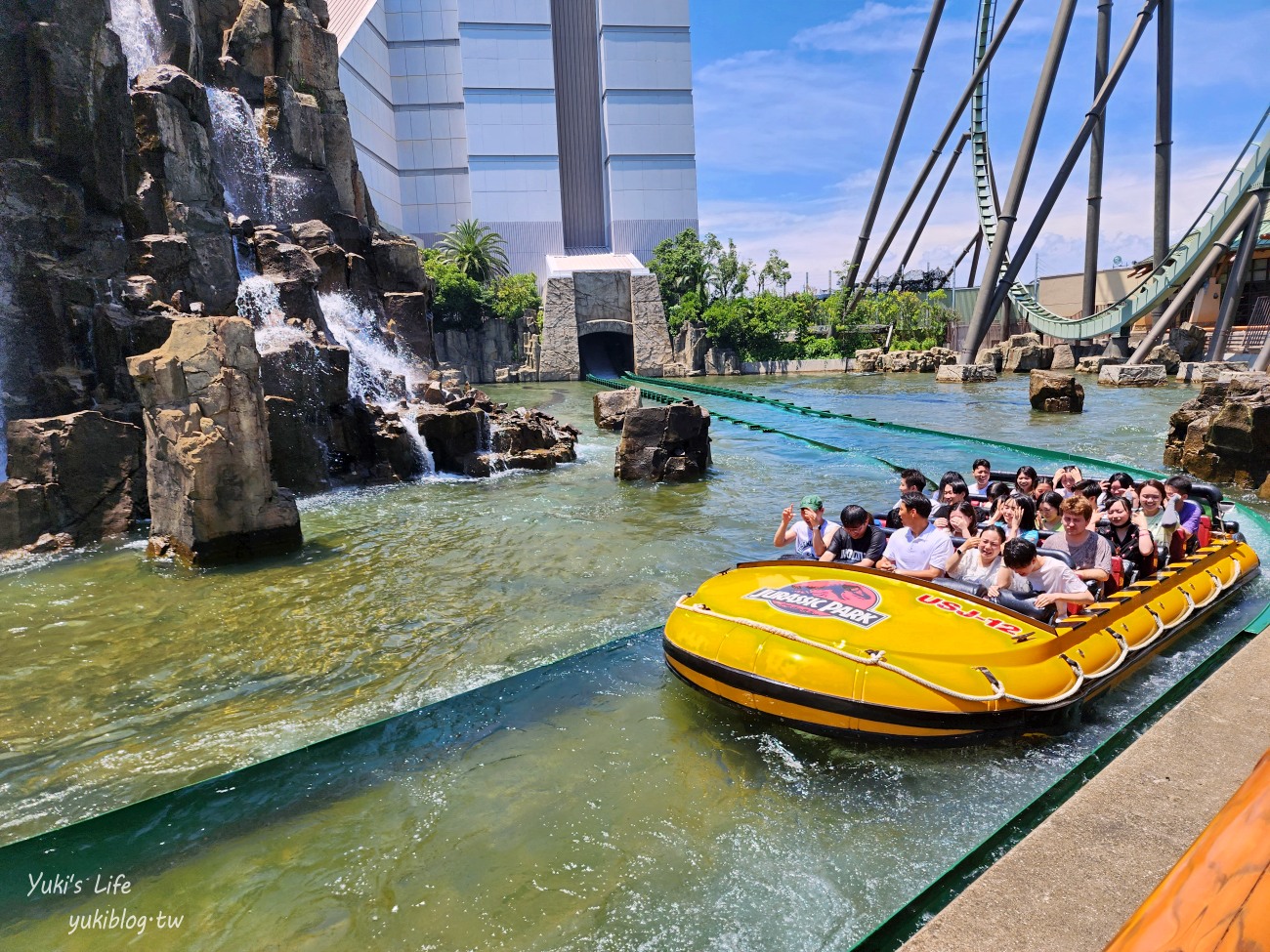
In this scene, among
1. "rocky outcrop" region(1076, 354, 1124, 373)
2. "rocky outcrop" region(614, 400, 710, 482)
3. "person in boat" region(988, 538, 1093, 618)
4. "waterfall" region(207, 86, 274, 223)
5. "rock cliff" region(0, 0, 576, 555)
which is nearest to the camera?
"person in boat" region(988, 538, 1093, 618)

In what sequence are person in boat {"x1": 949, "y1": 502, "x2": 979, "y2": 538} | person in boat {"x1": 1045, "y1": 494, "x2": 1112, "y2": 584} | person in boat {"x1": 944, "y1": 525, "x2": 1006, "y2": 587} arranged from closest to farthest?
person in boat {"x1": 944, "y1": 525, "x2": 1006, "y2": 587} → person in boat {"x1": 1045, "y1": 494, "x2": 1112, "y2": 584} → person in boat {"x1": 949, "y1": 502, "x2": 979, "y2": 538}

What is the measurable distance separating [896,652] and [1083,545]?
88.0 inches

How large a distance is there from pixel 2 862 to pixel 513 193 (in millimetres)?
52924

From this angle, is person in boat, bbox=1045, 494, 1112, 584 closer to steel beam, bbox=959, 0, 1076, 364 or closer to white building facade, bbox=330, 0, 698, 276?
steel beam, bbox=959, 0, 1076, 364

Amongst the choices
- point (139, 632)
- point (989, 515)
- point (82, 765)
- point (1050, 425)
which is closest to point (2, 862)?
point (82, 765)

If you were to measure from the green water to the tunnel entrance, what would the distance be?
40204 mm

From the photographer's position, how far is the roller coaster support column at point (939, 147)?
3531 cm

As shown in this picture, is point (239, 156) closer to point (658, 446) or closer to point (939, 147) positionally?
point (658, 446)

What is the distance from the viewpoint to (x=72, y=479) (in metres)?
10.1

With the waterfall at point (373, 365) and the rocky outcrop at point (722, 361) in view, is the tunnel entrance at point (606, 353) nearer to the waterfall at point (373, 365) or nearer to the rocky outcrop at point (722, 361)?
the rocky outcrop at point (722, 361)

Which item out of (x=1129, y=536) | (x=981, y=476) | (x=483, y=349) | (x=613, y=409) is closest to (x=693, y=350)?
(x=483, y=349)

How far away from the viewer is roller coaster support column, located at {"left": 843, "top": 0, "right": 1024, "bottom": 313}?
116ft

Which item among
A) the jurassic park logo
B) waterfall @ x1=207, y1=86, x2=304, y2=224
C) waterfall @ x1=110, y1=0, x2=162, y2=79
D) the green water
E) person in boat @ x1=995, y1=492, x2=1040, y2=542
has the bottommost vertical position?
the green water

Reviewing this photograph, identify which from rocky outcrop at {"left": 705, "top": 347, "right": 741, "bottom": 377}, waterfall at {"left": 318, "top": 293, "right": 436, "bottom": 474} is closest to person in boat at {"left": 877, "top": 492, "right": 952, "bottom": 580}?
waterfall at {"left": 318, "top": 293, "right": 436, "bottom": 474}
